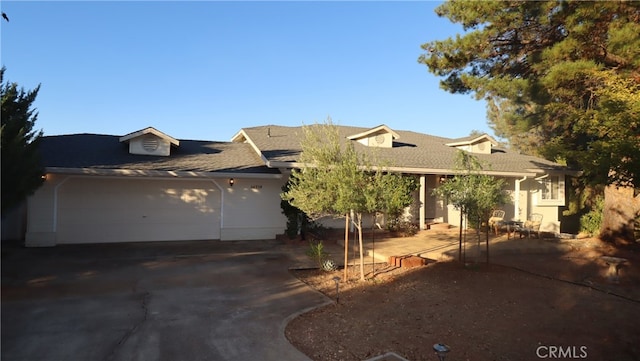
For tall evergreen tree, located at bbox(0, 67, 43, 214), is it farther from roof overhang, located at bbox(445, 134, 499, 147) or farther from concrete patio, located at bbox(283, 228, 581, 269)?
roof overhang, located at bbox(445, 134, 499, 147)

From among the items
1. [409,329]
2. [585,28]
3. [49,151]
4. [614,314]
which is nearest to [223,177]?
[49,151]

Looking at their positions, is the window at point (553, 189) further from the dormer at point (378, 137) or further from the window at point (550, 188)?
the dormer at point (378, 137)

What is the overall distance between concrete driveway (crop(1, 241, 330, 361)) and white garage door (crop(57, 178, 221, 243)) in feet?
5.34

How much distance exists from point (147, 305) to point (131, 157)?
870 cm

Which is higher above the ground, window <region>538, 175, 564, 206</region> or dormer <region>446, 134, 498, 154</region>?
dormer <region>446, 134, 498, 154</region>

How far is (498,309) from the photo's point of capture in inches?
257

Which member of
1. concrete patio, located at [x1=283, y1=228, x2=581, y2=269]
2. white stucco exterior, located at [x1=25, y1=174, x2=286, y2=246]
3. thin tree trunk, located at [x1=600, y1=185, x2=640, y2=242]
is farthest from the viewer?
thin tree trunk, located at [x1=600, y1=185, x2=640, y2=242]

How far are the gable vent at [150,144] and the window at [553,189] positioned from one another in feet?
58.5

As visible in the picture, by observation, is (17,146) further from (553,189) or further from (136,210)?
(553,189)

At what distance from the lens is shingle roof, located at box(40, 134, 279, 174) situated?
41.6ft

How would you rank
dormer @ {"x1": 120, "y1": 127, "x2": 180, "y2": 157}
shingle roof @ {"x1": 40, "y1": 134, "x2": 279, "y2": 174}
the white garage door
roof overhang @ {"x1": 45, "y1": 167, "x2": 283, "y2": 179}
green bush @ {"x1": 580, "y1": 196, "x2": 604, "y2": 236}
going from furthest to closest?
1. green bush @ {"x1": 580, "y1": 196, "x2": 604, "y2": 236}
2. dormer @ {"x1": 120, "y1": 127, "x2": 180, "y2": 157}
3. the white garage door
4. shingle roof @ {"x1": 40, "y1": 134, "x2": 279, "y2": 174}
5. roof overhang @ {"x1": 45, "y1": 167, "x2": 283, "y2": 179}

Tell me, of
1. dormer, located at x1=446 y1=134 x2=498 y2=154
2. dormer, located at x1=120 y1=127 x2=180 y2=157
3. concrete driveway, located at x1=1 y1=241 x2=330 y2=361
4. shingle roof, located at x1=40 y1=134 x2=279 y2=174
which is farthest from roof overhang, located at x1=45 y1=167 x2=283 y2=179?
dormer, located at x1=446 y1=134 x2=498 y2=154

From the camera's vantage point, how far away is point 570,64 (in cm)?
1136

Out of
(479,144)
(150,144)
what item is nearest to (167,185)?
(150,144)
